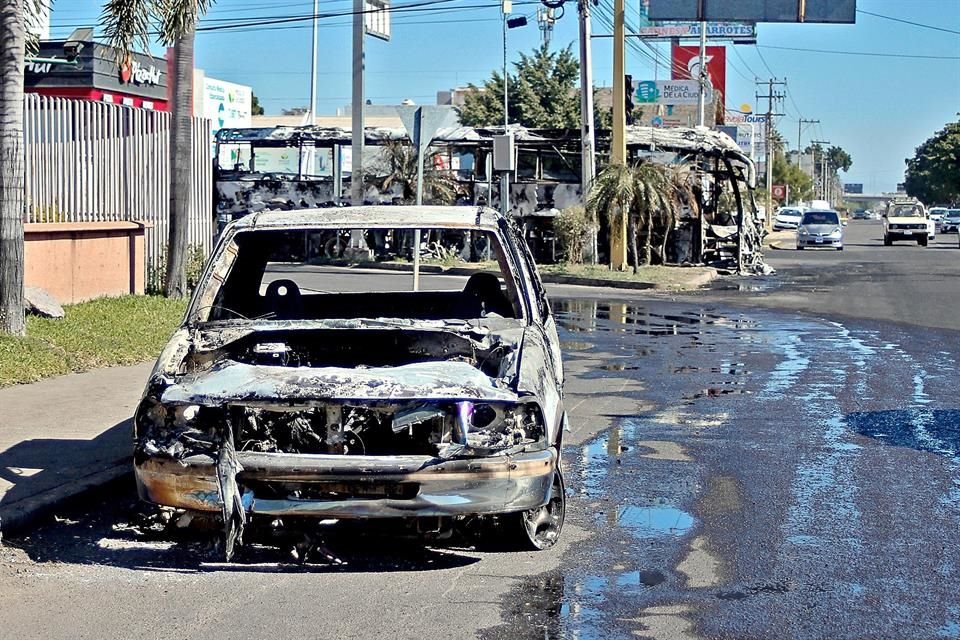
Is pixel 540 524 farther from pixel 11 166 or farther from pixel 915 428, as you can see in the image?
pixel 11 166

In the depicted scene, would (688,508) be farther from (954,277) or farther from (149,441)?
(954,277)

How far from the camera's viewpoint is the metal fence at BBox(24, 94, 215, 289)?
52.1ft

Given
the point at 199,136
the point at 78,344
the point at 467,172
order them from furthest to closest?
the point at 467,172 < the point at 199,136 < the point at 78,344

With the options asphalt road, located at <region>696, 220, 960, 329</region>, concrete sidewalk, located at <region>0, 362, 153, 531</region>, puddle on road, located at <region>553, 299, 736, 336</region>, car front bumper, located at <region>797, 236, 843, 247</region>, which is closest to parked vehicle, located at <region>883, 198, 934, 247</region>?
car front bumper, located at <region>797, 236, 843, 247</region>

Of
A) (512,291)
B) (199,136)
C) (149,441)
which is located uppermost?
(199,136)

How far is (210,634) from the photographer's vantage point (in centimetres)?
523

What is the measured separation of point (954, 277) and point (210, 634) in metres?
28.4

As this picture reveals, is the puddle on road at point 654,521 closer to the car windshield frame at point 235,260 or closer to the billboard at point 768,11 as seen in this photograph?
the car windshield frame at point 235,260

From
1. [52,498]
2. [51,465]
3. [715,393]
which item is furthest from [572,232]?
[52,498]

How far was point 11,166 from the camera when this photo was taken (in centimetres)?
1284

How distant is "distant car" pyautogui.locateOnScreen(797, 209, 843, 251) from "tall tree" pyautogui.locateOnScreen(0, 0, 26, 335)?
40.9 meters

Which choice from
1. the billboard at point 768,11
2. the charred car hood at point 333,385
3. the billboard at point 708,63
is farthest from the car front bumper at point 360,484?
the billboard at point 708,63

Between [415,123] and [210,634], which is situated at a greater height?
[415,123]

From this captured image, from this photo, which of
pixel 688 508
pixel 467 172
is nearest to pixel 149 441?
pixel 688 508
